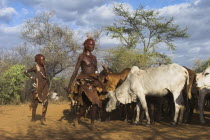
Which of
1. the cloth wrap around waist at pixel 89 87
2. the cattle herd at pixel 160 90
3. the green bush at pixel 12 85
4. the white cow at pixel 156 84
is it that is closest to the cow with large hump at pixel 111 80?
the cattle herd at pixel 160 90

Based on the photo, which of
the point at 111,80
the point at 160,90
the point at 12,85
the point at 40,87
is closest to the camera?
the point at 160,90

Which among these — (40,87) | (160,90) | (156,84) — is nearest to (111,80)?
(156,84)

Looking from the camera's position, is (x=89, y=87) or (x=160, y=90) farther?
(x=160, y=90)

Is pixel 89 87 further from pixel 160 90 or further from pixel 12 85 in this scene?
pixel 12 85

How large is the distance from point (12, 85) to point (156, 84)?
1000cm

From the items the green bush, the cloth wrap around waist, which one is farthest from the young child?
the green bush

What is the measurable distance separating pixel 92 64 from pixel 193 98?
3.69m

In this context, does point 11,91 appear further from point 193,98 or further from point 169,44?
point 169,44

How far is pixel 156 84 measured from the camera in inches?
301

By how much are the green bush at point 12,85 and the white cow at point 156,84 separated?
27.3 ft

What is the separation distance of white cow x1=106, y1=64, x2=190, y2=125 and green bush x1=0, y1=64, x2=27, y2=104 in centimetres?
831

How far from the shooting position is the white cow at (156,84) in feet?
24.3

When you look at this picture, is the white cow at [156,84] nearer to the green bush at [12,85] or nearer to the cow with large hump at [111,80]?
the cow with large hump at [111,80]

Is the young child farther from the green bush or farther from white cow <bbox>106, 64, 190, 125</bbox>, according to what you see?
the green bush
